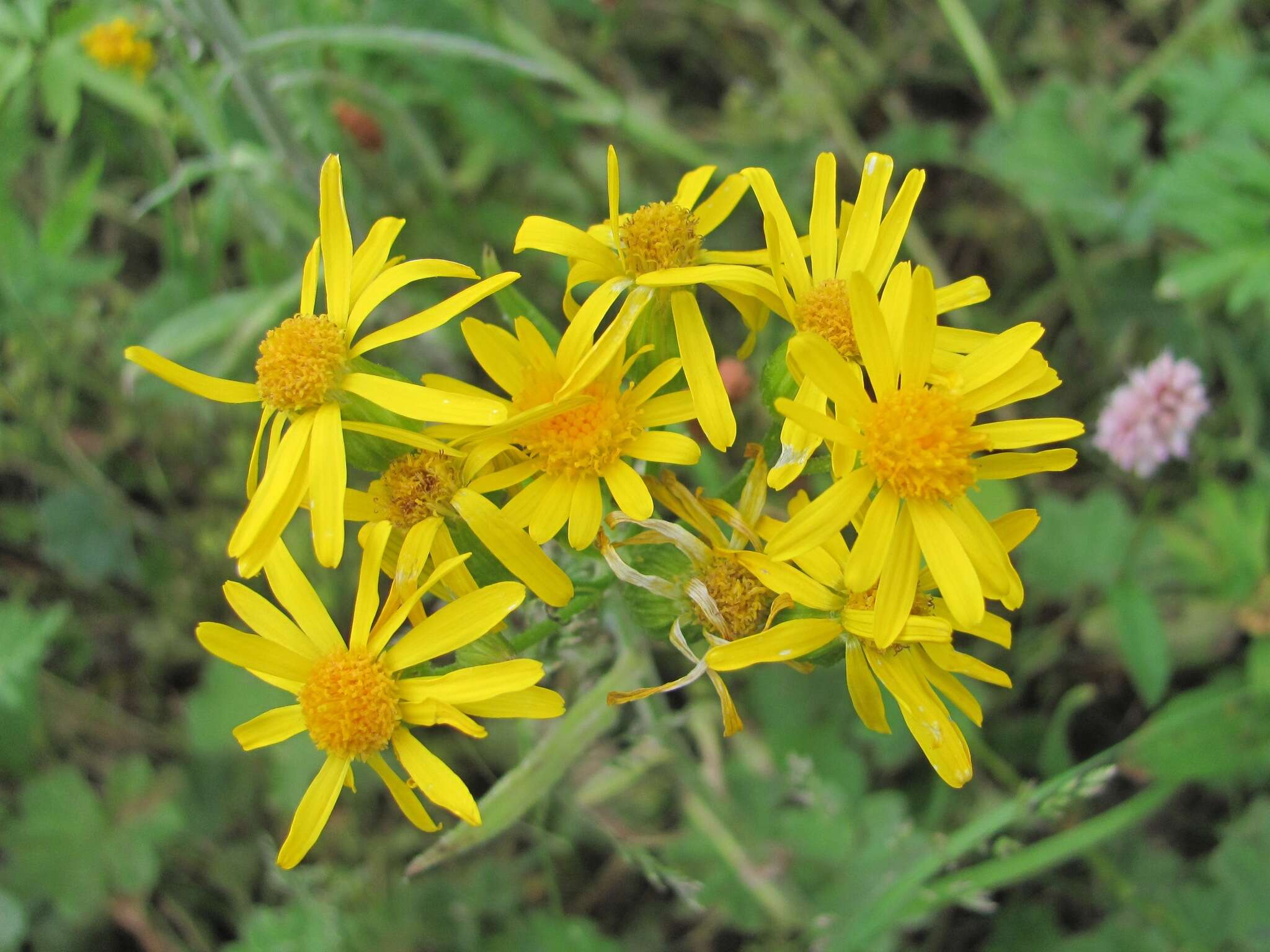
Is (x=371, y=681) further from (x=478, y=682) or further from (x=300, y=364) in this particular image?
(x=300, y=364)

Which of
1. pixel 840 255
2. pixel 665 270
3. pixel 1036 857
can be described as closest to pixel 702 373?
pixel 665 270

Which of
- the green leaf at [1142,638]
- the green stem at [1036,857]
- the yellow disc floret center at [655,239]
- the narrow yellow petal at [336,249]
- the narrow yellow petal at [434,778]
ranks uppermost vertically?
the yellow disc floret center at [655,239]

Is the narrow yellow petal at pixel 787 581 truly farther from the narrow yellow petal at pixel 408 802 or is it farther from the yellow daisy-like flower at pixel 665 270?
the narrow yellow petal at pixel 408 802

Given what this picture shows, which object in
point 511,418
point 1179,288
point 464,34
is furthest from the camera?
point 464,34

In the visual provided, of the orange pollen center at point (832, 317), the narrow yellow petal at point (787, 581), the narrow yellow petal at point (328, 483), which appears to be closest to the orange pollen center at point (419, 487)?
the narrow yellow petal at point (328, 483)

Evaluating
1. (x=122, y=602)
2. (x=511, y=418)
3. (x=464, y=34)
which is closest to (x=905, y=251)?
(x=464, y=34)

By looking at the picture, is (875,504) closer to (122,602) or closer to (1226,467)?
(1226,467)
